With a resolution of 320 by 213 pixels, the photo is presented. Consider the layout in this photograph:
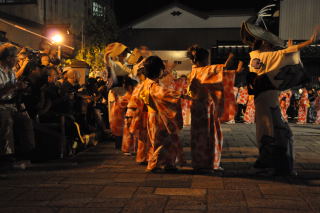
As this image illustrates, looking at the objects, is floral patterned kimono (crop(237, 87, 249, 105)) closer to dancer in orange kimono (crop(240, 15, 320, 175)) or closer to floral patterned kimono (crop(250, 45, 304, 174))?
dancer in orange kimono (crop(240, 15, 320, 175))

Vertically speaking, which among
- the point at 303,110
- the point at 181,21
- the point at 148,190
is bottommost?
the point at 148,190

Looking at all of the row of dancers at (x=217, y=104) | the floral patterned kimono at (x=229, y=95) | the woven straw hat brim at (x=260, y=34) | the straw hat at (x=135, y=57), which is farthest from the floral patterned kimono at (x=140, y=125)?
the straw hat at (x=135, y=57)

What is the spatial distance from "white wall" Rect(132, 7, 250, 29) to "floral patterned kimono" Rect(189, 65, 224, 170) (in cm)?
1807

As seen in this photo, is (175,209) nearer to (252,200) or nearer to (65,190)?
(252,200)

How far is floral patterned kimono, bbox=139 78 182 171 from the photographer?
4.98 metres

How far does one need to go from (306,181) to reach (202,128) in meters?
1.51

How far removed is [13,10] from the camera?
52.4 feet

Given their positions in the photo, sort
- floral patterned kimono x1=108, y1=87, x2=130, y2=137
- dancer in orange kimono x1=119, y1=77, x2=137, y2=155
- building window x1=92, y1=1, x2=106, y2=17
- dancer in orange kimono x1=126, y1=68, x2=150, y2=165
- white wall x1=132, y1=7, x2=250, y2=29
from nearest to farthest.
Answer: dancer in orange kimono x1=126, y1=68, x2=150, y2=165 → dancer in orange kimono x1=119, y1=77, x2=137, y2=155 → floral patterned kimono x1=108, y1=87, x2=130, y2=137 → white wall x1=132, y1=7, x2=250, y2=29 → building window x1=92, y1=1, x2=106, y2=17

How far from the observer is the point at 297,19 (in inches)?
753

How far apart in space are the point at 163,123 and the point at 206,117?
0.62 m

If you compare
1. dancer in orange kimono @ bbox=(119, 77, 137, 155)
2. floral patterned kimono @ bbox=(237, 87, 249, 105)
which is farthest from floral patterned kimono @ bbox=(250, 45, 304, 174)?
floral patterned kimono @ bbox=(237, 87, 249, 105)

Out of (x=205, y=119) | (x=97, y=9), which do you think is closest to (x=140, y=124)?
(x=205, y=119)

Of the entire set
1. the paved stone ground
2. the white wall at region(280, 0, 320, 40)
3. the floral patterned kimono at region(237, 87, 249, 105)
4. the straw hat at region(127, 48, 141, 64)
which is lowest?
the paved stone ground

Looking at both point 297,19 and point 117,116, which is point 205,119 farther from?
point 297,19
